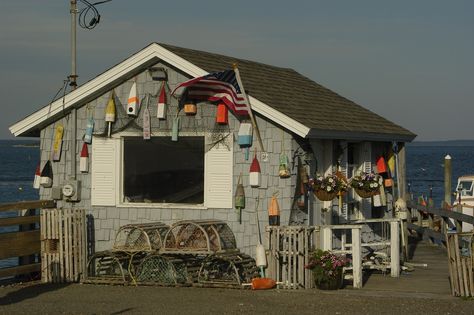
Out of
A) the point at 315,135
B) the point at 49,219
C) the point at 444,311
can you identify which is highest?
the point at 315,135

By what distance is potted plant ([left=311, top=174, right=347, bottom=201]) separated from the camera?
708 inches

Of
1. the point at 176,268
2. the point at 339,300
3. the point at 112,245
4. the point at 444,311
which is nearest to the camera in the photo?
the point at 444,311

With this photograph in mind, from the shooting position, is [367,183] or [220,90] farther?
[367,183]

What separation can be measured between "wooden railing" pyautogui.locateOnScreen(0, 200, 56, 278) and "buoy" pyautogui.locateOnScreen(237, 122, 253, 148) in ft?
12.7

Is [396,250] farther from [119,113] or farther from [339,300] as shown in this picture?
[119,113]

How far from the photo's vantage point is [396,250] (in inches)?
734

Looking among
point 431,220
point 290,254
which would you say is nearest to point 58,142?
point 290,254

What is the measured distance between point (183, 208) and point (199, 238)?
930 mm

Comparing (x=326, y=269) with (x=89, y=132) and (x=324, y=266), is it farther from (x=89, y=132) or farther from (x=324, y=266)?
(x=89, y=132)

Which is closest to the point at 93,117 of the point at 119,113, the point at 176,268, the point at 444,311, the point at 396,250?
the point at 119,113

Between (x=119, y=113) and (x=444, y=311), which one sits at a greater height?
(x=119, y=113)

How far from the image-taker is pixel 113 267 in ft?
59.9

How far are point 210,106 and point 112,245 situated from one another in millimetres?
3048

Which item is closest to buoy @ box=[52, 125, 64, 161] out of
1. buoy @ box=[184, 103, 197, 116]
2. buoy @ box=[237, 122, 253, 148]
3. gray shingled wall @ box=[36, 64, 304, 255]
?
gray shingled wall @ box=[36, 64, 304, 255]
